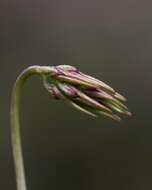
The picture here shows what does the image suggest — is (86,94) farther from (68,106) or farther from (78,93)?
(68,106)

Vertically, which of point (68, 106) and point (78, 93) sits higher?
point (78, 93)

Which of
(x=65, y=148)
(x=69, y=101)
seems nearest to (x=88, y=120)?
(x=65, y=148)

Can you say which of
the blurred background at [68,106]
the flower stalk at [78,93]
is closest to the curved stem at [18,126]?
the flower stalk at [78,93]

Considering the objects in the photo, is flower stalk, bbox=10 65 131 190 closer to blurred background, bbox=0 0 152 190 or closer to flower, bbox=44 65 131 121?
flower, bbox=44 65 131 121

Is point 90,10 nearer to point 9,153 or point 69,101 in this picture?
point 9,153

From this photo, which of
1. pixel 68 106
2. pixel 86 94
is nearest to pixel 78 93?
pixel 86 94

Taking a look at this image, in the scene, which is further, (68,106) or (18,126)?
(68,106)

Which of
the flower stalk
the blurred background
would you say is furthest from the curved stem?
the blurred background
